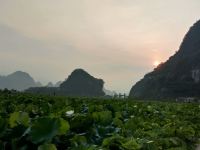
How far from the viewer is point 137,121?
22.8 ft

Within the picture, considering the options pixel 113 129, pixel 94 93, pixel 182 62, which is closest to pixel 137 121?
pixel 113 129

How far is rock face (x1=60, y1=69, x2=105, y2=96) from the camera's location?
16752cm

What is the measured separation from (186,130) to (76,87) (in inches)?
6219

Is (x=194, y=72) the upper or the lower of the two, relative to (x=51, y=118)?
upper

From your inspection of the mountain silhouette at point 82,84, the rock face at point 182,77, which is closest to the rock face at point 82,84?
the mountain silhouette at point 82,84

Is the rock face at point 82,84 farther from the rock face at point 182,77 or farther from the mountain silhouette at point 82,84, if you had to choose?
the rock face at point 182,77

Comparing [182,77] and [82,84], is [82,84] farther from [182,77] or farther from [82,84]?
[182,77]

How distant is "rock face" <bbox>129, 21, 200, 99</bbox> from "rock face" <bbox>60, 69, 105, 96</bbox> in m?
30.9

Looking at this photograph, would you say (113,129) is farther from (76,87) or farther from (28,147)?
(76,87)

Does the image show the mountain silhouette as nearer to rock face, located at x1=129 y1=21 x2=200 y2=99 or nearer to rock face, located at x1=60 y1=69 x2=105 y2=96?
rock face, located at x1=60 y1=69 x2=105 y2=96

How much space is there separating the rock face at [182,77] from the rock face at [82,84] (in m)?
30.9

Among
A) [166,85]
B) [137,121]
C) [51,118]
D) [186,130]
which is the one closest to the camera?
[51,118]

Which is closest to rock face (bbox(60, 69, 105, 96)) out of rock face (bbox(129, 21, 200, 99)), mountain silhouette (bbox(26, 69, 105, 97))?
mountain silhouette (bbox(26, 69, 105, 97))

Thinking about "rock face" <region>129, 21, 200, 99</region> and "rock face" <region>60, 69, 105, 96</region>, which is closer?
"rock face" <region>129, 21, 200, 99</region>
